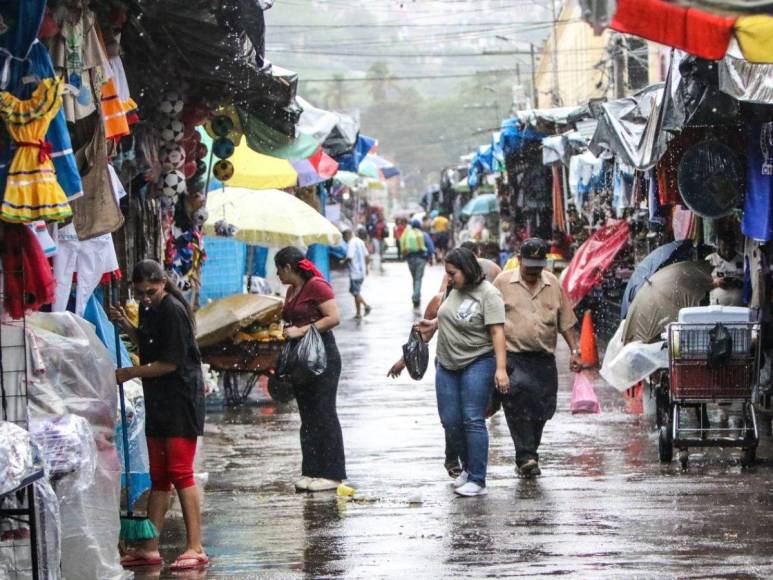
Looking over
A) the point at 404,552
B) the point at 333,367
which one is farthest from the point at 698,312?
the point at 404,552

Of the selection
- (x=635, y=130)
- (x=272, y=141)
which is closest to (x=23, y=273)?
(x=272, y=141)

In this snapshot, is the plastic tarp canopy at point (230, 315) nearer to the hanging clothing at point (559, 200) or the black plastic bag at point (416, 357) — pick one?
the black plastic bag at point (416, 357)

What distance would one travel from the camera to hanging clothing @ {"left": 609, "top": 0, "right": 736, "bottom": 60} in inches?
235

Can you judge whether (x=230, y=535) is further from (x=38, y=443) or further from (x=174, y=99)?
(x=174, y=99)

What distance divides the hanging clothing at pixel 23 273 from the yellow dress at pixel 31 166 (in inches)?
11.9

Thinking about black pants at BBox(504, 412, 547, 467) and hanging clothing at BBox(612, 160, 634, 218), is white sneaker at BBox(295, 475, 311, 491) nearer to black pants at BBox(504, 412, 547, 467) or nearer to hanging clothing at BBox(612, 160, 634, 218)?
black pants at BBox(504, 412, 547, 467)

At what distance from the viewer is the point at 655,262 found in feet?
48.5

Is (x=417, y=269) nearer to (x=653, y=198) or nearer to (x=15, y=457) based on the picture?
(x=653, y=198)

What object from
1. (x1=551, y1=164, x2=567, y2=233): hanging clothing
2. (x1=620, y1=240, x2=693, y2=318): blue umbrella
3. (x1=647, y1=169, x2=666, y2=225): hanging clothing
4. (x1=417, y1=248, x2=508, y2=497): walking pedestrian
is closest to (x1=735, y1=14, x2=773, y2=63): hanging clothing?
(x1=417, y1=248, x2=508, y2=497): walking pedestrian

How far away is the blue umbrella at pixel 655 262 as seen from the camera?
14531mm

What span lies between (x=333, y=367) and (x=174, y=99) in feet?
8.82

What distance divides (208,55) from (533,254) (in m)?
2.81

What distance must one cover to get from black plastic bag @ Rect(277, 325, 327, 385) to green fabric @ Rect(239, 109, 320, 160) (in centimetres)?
384

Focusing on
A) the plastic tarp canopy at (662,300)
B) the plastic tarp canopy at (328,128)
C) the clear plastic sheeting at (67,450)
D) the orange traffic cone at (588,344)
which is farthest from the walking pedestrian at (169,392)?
the orange traffic cone at (588,344)
